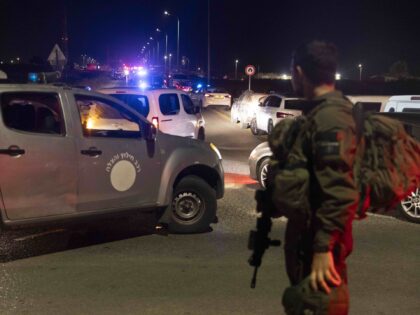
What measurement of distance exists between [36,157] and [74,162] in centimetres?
39

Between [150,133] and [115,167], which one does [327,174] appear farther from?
[150,133]

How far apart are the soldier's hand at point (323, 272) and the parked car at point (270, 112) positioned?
14.9 metres

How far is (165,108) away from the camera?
12.6m

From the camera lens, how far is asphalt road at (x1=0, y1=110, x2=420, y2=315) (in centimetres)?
487

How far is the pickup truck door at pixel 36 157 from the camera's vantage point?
5703 millimetres

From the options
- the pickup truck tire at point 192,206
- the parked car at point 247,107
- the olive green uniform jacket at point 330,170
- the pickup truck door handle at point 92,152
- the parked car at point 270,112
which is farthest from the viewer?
the parked car at point 247,107

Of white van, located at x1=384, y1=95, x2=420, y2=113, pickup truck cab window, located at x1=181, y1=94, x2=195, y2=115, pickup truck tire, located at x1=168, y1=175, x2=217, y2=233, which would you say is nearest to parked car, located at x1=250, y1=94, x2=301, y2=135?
pickup truck cab window, located at x1=181, y1=94, x2=195, y2=115

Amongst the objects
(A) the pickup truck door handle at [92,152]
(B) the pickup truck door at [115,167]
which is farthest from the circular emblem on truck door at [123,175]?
(A) the pickup truck door handle at [92,152]

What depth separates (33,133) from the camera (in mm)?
5875

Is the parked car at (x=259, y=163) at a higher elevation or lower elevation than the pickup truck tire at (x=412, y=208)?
higher

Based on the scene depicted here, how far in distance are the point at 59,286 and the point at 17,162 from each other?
1.27 meters

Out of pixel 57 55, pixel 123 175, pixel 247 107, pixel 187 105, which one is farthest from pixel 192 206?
pixel 247 107

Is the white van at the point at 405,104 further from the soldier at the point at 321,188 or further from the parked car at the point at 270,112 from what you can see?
the soldier at the point at 321,188

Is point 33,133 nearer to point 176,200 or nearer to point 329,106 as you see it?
point 176,200
